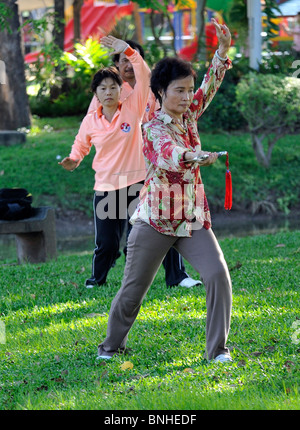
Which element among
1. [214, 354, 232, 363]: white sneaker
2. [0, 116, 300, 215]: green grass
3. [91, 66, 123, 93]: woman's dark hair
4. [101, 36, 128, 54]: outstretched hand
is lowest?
[0, 116, 300, 215]: green grass

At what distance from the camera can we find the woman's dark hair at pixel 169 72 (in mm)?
4711

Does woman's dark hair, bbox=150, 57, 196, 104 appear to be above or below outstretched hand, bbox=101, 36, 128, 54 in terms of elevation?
below

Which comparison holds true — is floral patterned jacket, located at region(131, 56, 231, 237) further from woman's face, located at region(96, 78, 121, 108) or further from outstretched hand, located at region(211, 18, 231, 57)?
woman's face, located at region(96, 78, 121, 108)

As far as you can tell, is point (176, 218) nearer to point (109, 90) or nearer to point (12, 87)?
point (109, 90)

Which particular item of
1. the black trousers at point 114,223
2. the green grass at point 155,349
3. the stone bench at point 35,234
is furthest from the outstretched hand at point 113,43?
the stone bench at point 35,234

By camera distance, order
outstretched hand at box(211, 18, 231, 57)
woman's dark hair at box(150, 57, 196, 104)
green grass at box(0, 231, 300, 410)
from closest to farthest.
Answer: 1. green grass at box(0, 231, 300, 410)
2. woman's dark hair at box(150, 57, 196, 104)
3. outstretched hand at box(211, 18, 231, 57)

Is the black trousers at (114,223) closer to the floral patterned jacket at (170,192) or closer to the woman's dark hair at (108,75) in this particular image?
the woman's dark hair at (108,75)

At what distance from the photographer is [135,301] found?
485cm

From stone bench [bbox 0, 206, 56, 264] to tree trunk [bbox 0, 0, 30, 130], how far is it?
29.4 ft

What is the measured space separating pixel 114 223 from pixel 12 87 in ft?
38.8

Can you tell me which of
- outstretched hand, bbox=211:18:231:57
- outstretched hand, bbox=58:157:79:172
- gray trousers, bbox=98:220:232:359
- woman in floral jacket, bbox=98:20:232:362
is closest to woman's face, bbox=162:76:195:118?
woman in floral jacket, bbox=98:20:232:362

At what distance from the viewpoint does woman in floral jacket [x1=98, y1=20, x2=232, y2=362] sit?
4625 mm
